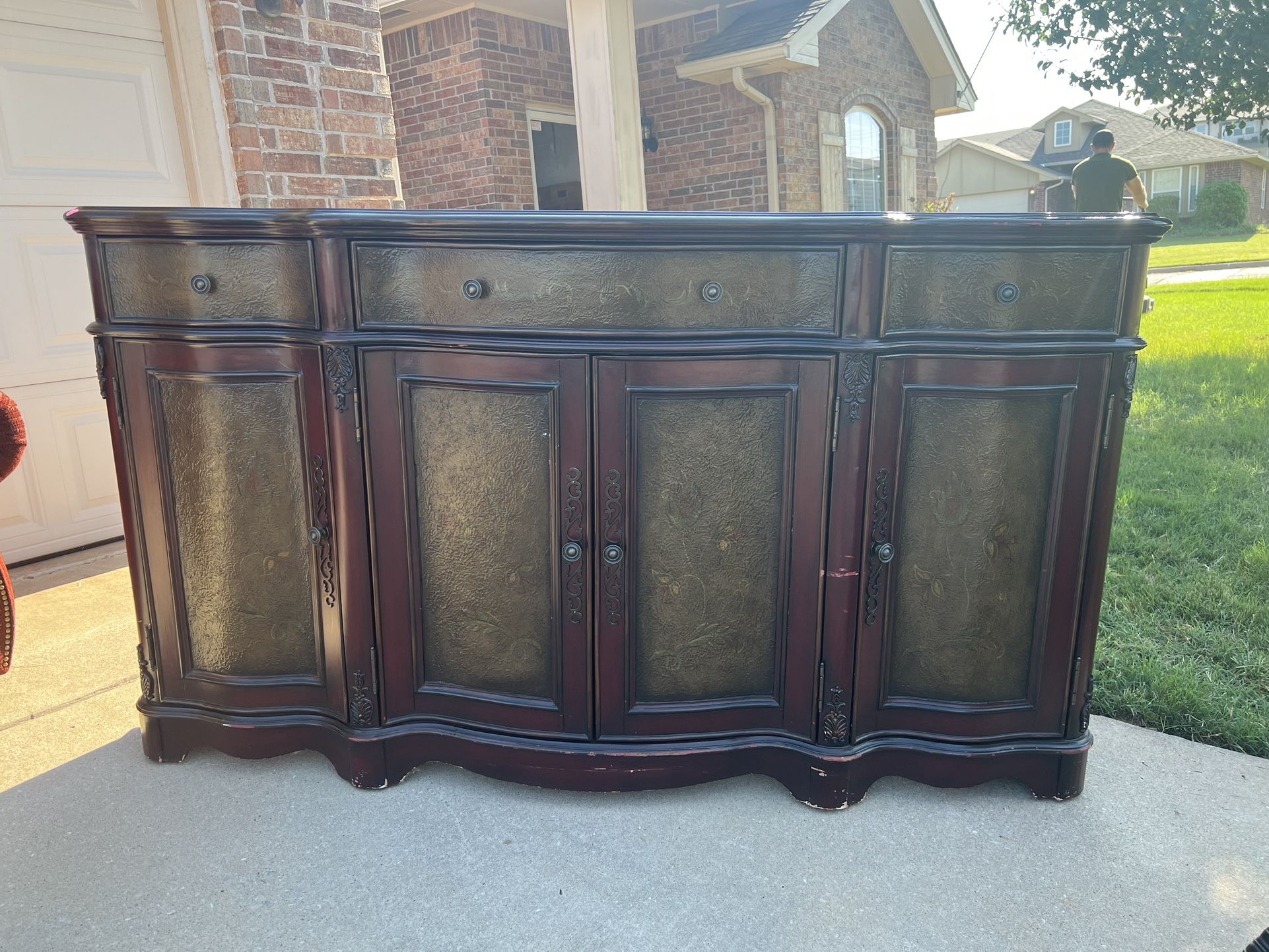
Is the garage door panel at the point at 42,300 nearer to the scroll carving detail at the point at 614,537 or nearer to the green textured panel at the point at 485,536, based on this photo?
the green textured panel at the point at 485,536

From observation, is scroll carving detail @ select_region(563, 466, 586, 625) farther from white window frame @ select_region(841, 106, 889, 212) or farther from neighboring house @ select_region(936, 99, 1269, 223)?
A: neighboring house @ select_region(936, 99, 1269, 223)

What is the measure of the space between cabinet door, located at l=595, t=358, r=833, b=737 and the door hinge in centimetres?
120

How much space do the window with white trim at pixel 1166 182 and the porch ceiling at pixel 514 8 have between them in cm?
3561

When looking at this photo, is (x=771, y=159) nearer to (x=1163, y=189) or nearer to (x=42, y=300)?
(x=42, y=300)

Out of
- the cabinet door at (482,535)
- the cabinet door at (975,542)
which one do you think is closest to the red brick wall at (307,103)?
the cabinet door at (482,535)

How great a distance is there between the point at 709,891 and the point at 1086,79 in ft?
30.2

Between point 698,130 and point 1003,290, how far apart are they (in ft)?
25.6

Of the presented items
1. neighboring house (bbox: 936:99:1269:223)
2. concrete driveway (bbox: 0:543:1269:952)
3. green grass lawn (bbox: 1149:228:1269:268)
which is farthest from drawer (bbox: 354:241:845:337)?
neighboring house (bbox: 936:99:1269:223)

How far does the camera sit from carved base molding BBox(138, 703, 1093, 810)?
81.4 inches

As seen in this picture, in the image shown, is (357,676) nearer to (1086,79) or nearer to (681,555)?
(681,555)

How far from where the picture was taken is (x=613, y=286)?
1863 mm

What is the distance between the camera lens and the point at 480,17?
25.7 ft

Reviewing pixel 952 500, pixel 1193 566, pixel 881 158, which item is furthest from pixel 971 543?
pixel 881 158

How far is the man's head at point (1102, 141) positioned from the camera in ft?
23.8
